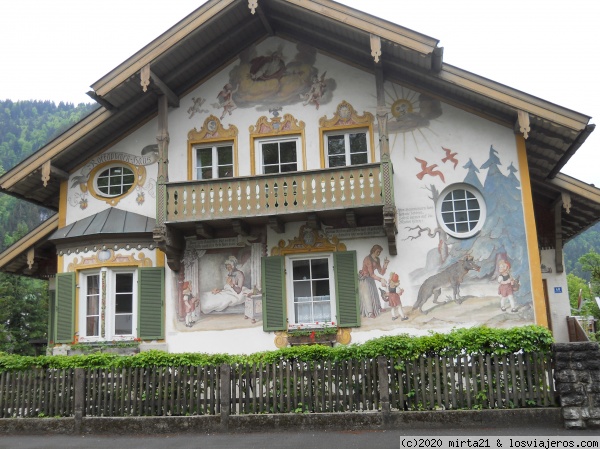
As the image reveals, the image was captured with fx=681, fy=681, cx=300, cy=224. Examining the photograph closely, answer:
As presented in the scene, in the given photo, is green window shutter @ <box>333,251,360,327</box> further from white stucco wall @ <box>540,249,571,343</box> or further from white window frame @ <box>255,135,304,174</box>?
white stucco wall @ <box>540,249,571,343</box>

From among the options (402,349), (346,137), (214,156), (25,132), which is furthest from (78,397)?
(25,132)

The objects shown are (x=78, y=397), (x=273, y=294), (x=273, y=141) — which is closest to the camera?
(x=78, y=397)

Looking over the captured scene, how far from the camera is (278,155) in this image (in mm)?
17469

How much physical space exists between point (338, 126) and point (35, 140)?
389 feet

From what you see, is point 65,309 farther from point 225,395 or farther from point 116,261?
point 225,395

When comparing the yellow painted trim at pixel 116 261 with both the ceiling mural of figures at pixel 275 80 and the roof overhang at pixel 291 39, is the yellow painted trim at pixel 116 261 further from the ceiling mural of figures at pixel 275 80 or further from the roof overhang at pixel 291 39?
the ceiling mural of figures at pixel 275 80

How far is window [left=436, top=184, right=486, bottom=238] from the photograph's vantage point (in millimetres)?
16141

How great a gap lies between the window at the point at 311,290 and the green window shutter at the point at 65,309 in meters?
5.46

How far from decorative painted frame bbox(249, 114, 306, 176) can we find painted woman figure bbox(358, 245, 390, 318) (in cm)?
319

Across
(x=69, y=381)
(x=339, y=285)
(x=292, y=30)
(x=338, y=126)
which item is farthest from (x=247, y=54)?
(x=69, y=381)

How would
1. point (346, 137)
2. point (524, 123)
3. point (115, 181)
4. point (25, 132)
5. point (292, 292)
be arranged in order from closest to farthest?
point (524, 123)
point (292, 292)
point (346, 137)
point (115, 181)
point (25, 132)

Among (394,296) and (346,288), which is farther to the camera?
(346,288)

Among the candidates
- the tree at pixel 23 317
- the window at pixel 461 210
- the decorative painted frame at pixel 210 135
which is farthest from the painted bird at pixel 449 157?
the tree at pixel 23 317

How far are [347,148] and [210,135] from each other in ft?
11.8
